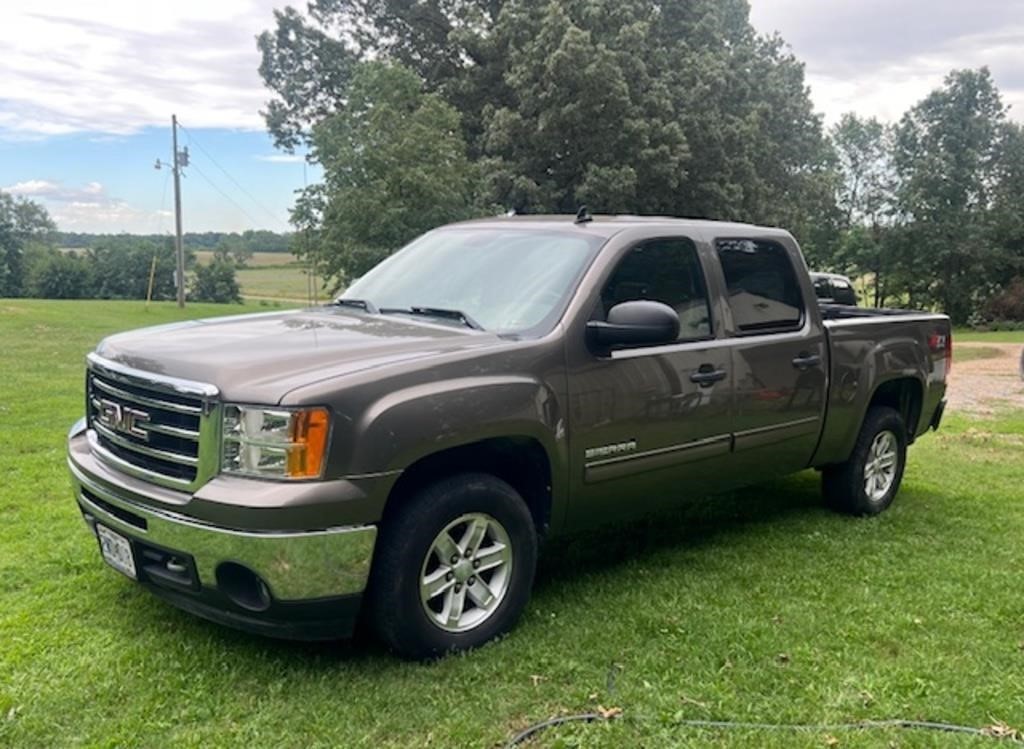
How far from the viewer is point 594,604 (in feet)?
14.2

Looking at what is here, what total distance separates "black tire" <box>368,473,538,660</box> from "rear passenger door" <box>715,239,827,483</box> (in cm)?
159

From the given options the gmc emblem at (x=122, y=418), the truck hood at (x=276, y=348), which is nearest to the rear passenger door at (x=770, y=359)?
the truck hood at (x=276, y=348)

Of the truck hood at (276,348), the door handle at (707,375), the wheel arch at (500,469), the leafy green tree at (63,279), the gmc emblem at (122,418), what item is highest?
the truck hood at (276,348)

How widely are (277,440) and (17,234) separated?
80.2 meters

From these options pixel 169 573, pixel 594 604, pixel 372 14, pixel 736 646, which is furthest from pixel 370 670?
pixel 372 14

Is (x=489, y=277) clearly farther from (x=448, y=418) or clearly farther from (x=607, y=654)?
(x=607, y=654)

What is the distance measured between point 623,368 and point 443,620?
1405mm

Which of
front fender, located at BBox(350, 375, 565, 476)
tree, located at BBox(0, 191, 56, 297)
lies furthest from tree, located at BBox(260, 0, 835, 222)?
tree, located at BBox(0, 191, 56, 297)

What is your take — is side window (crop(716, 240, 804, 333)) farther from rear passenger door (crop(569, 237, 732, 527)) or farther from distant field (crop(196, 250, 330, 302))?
distant field (crop(196, 250, 330, 302))

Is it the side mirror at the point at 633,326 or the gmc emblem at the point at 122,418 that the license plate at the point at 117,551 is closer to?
the gmc emblem at the point at 122,418

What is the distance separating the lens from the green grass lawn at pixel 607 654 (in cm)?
318

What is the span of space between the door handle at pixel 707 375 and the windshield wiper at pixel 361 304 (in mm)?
1663

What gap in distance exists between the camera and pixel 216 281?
50625mm

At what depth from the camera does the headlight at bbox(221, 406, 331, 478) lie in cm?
320
